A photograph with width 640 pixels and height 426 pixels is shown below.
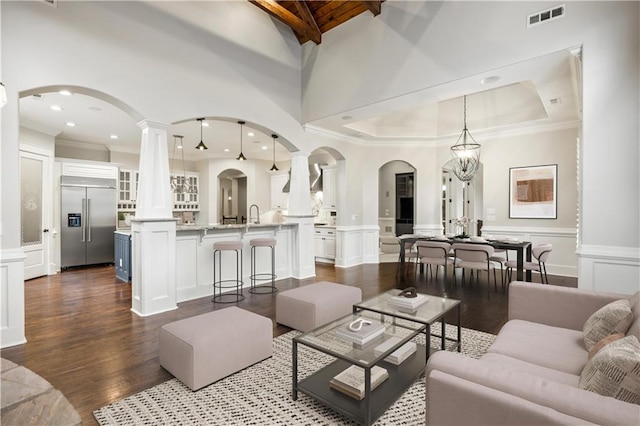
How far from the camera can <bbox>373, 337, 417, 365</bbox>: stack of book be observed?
2043 mm

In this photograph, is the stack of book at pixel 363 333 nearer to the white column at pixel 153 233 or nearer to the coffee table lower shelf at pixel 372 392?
the coffee table lower shelf at pixel 372 392

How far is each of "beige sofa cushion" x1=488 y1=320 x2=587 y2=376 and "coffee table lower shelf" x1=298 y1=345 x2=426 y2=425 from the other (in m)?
0.61

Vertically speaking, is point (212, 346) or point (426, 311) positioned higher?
point (426, 311)

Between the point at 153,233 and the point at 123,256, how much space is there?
2.48 metres

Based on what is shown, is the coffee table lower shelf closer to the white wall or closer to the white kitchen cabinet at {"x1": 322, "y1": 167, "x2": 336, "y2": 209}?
the white wall

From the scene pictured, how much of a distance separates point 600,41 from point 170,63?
4.95m

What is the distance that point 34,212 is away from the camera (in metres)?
6.19

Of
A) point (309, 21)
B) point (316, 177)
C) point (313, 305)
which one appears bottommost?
point (313, 305)

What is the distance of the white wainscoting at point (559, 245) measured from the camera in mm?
6039

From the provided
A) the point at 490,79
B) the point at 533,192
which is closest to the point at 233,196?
the point at 533,192

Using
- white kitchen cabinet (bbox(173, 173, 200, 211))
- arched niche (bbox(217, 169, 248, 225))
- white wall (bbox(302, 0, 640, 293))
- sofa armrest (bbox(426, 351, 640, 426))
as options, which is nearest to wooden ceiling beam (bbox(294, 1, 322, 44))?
white wall (bbox(302, 0, 640, 293))

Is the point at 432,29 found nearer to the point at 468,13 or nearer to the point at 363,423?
the point at 468,13

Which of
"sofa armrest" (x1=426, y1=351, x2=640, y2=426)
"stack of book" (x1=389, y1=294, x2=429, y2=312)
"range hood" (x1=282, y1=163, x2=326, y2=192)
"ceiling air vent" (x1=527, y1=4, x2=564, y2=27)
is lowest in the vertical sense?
"stack of book" (x1=389, y1=294, x2=429, y2=312)

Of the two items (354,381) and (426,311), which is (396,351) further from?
(354,381)
